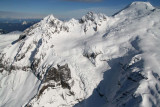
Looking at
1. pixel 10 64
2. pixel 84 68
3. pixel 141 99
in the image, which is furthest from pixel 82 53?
pixel 10 64

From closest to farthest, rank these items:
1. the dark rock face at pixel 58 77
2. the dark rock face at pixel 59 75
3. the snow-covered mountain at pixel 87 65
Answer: the snow-covered mountain at pixel 87 65, the dark rock face at pixel 58 77, the dark rock face at pixel 59 75

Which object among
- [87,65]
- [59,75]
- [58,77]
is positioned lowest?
[58,77]

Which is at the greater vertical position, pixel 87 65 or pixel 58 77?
pixel 87 65

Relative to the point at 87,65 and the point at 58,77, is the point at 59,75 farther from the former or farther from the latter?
the point at 87,65

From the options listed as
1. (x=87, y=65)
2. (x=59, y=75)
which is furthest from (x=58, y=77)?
(x=87, y=65)

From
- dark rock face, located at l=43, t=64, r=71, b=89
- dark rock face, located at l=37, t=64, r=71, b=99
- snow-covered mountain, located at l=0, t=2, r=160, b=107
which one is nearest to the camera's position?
snow-covered mountain, located at l=0, t=2, r=160, b=107

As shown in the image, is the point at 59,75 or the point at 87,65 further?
the point at 87,65

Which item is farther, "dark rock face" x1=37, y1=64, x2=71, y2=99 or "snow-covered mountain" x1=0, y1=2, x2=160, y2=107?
"dark rock face" x1=37, y1=64, x2=71, y2=99

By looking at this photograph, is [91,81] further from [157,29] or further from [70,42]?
[157,29]
